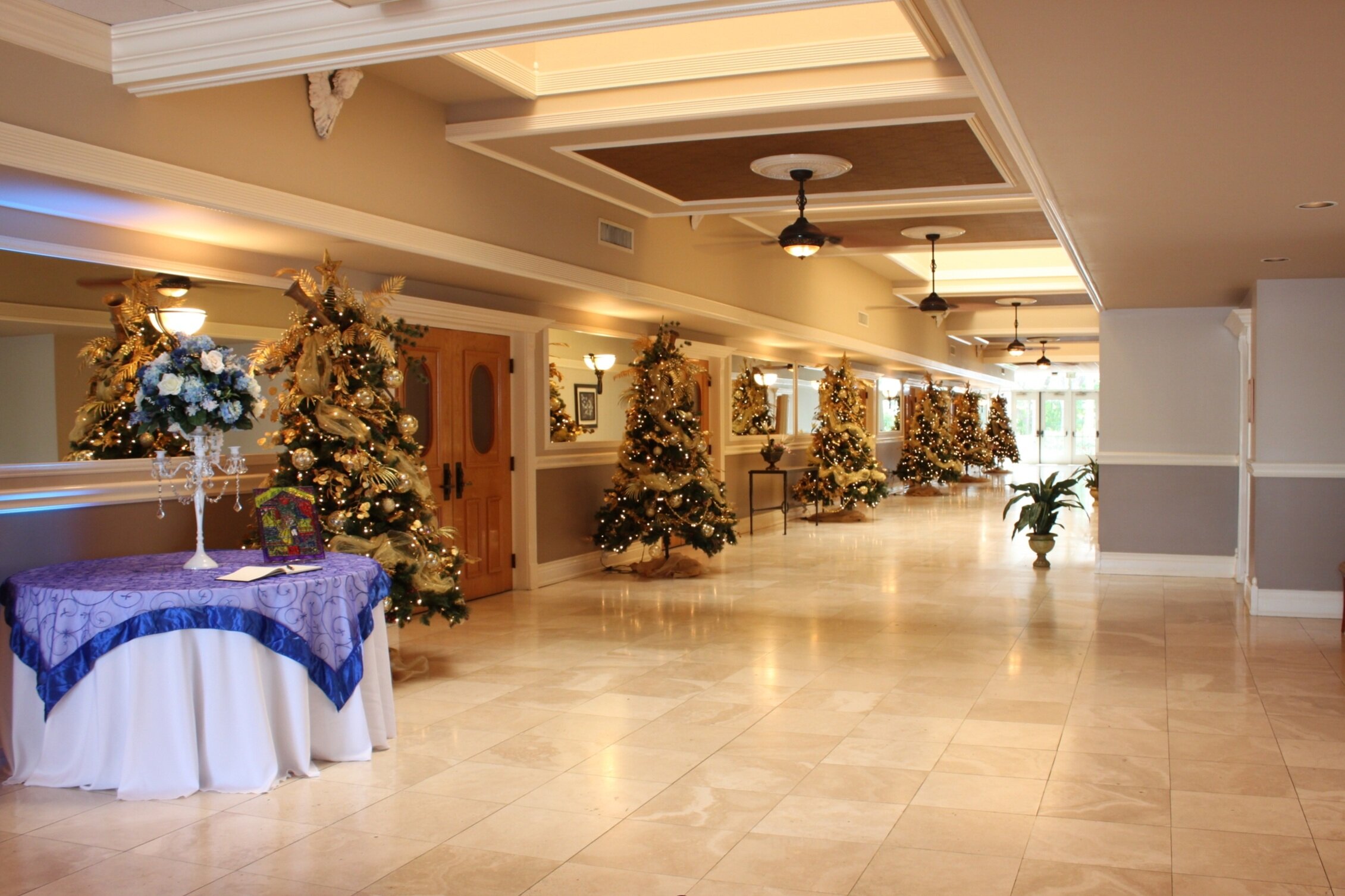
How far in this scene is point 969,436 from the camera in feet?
76.5

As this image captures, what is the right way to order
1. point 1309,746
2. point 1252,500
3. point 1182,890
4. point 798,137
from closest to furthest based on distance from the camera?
point 1182,890, point 1309,746, point 798,137, point 1252,500

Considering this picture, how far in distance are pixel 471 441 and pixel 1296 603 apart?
6.30m

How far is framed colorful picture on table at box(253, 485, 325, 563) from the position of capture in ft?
15.4

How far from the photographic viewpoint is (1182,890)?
3283 mm

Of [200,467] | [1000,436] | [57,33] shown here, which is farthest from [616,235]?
[1000,436]

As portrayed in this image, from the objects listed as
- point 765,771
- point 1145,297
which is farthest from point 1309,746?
point 1145,297

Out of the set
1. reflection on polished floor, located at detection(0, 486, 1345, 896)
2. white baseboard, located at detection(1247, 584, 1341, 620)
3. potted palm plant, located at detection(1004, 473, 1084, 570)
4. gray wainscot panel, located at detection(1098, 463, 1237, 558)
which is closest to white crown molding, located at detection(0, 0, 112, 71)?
reflection on polished floor, located at detection(0, 486, 1345, 896)

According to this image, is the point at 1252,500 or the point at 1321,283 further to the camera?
the point at 1252,500

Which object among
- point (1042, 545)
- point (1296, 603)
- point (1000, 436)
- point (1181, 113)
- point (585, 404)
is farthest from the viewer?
point (1000, 436)

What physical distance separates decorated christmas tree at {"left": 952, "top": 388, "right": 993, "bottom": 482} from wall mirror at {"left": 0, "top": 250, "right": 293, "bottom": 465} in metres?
19.4

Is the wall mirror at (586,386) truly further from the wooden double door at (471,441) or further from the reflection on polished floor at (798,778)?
the reflection on polished floor at (798,778)

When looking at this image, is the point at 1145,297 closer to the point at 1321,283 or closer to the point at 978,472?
the point at 1321,283

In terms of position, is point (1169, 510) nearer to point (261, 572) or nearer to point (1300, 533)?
point (1300, 533)

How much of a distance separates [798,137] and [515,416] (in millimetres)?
3555
